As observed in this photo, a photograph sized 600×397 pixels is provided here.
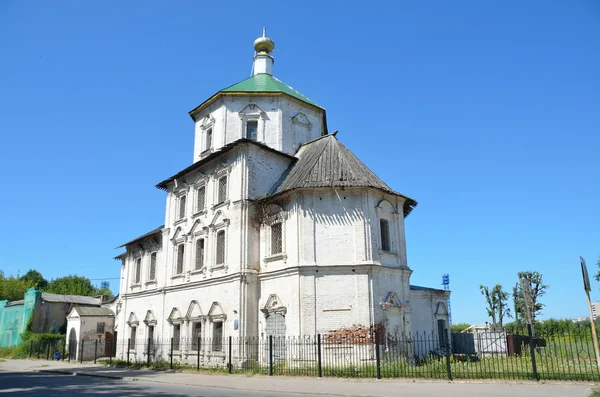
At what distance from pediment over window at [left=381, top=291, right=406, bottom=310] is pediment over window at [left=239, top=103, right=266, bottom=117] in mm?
11995

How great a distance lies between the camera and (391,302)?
1956 centimetres

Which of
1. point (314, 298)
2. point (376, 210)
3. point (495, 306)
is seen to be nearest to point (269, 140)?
point (376, 210)

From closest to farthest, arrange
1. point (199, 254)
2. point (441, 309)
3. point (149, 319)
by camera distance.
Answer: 1. point (199, 254)
2. point (441, 309)
3. point (149, 319)

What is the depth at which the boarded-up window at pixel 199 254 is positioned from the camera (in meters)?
24.0

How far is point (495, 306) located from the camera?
4619 centimetres

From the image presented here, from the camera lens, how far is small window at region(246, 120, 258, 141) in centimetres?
2523

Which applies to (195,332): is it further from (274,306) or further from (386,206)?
(386,206)

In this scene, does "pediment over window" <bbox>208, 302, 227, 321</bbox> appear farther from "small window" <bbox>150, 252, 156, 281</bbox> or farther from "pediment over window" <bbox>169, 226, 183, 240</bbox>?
"small window" <bbox>150, 252, 156, 281</bbox>

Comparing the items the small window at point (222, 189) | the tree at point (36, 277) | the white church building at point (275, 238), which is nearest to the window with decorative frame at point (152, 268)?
the white church building at point (275, 238)

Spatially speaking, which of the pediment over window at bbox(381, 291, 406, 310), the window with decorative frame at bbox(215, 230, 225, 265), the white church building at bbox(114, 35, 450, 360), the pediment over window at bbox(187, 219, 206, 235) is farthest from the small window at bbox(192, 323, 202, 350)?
the pediment over window at bbox(381, 291, 406, 310)

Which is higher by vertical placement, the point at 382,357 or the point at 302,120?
the point at 302,120

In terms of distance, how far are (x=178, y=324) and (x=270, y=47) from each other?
17.8m

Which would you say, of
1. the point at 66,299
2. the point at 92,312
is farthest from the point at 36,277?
the point at 92,312

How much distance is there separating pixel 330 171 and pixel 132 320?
16789mm
